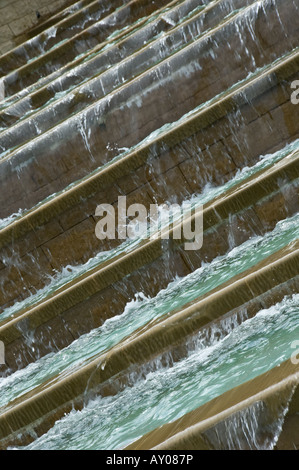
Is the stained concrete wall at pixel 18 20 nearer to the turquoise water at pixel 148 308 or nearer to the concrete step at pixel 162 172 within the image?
the concrete step at pixel 162 172

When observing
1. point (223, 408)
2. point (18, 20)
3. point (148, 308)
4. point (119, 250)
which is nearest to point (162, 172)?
point (119, 250)

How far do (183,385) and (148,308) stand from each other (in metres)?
1.92

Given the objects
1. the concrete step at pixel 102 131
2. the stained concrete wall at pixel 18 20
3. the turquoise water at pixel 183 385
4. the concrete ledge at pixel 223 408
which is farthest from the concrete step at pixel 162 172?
the stained concrete wall at pixel 18 20

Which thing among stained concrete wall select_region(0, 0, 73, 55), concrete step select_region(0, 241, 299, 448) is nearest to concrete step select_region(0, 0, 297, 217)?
concrete step select_region(0, 241, 299, 448)

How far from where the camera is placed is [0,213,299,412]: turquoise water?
7.46m

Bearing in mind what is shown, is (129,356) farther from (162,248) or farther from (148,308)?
(162,248)

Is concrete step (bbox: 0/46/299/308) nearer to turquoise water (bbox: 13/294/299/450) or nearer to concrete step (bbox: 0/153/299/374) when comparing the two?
concrete step (bbox: 0/153/299/374)

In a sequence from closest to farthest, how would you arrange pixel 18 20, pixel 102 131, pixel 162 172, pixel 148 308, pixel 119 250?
pixel 148 308 → pixel 119 250 → pixel 162 172 → pixel 102 131 → pixel 18 20

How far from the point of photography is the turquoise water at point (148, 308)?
7.46 m

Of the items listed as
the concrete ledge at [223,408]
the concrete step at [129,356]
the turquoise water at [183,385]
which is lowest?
the turquoise water at [183,385]

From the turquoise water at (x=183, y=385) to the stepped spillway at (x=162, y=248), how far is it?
0.06ft

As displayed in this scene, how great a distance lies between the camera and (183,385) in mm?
6168

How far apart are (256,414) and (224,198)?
378 centimetres
